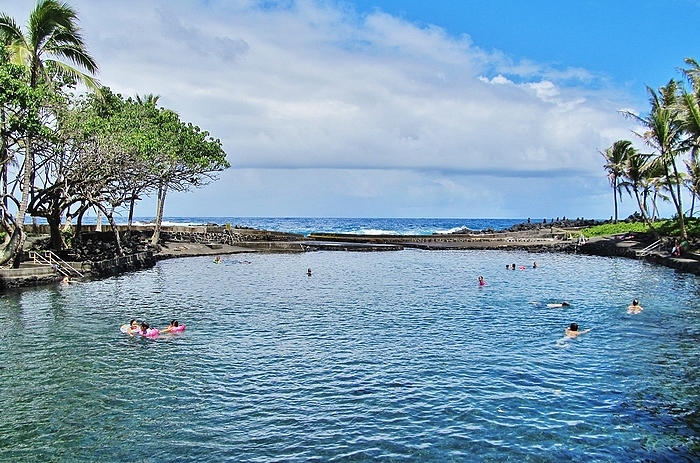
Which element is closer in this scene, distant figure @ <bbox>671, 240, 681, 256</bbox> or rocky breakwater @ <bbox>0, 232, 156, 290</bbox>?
rocky breakwater @ <bbox>0, 232, 156, 290</bbox>

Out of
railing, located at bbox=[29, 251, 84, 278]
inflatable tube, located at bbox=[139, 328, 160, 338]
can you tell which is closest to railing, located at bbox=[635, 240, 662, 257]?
inflatable tube, located at bbox=[139, 328, 160, 338]

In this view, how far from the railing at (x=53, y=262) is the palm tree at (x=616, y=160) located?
217ft

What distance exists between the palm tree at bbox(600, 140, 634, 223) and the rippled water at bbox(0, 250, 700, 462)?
43.7 m

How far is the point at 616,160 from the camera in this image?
73625 millimetres

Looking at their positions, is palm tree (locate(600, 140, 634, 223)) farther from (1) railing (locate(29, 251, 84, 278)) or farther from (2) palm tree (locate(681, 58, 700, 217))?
(1) railing (locate(29, 251, 84, 278))

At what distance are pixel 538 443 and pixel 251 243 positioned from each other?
193ft

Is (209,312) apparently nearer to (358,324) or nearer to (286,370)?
(358,324)

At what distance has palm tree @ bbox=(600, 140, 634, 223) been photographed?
7156cm

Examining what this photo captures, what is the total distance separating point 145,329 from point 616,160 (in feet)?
233

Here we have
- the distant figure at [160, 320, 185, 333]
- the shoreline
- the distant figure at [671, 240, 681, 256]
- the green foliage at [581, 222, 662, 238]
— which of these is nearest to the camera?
the distant figure at [160, 320, 185, 333]

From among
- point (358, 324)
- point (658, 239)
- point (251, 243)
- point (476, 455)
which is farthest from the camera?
point (251, 243)

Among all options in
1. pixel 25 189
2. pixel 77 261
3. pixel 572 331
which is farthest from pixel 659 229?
pixel 25 189

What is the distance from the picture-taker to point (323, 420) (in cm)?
1366

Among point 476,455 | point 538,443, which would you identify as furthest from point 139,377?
point 538,443
